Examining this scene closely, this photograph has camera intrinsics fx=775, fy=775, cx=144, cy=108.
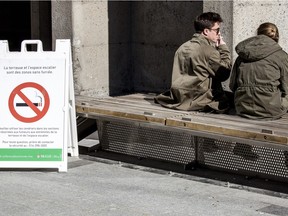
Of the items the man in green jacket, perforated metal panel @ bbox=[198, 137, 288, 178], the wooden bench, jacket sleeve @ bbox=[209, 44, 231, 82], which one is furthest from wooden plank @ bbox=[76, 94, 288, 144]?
jacket sleeve @ bbox=[209, 44, 231, 82]

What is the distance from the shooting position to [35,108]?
301 inches

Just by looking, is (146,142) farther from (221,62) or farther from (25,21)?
(25,21)

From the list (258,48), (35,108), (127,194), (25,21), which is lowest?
(127,194)

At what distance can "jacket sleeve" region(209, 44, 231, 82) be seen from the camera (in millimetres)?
7801

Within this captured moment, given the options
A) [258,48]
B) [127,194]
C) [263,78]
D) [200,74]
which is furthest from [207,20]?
[127,194]

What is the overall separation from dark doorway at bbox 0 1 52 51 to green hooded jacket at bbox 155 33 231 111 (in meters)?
4.14

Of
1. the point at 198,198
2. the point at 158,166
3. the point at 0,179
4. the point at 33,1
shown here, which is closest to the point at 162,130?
the point at 158,166

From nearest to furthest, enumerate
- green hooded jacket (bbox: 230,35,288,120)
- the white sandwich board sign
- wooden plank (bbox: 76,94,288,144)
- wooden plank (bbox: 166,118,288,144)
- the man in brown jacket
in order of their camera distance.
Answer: wooden plank (bbox: 166,118,288,144), wooden plank (bbox: 76,94,288,144), green hooded jacket (bbox: 230,35,288,120), the white sandwich board sign, the man in brown jacket

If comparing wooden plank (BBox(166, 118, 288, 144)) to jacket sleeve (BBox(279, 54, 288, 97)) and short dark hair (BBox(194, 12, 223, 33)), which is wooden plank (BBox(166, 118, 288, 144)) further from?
short dark hair (BBox(194, 12, 223, 33))

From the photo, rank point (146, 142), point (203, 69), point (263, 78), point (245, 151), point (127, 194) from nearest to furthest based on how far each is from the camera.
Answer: point (127, 194) < point (263, 78) < point (245, 151) < point (203, 69) < point (146, 142)

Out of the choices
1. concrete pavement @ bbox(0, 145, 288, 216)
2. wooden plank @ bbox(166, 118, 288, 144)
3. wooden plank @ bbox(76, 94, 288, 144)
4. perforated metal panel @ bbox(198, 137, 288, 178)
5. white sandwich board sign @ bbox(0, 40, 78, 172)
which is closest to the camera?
concrete pavement @ bbox(0, 145, 288, 216)

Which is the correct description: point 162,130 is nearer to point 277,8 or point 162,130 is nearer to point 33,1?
point 277,8

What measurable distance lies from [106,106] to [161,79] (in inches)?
93.8

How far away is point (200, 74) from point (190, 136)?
0.64 metres
